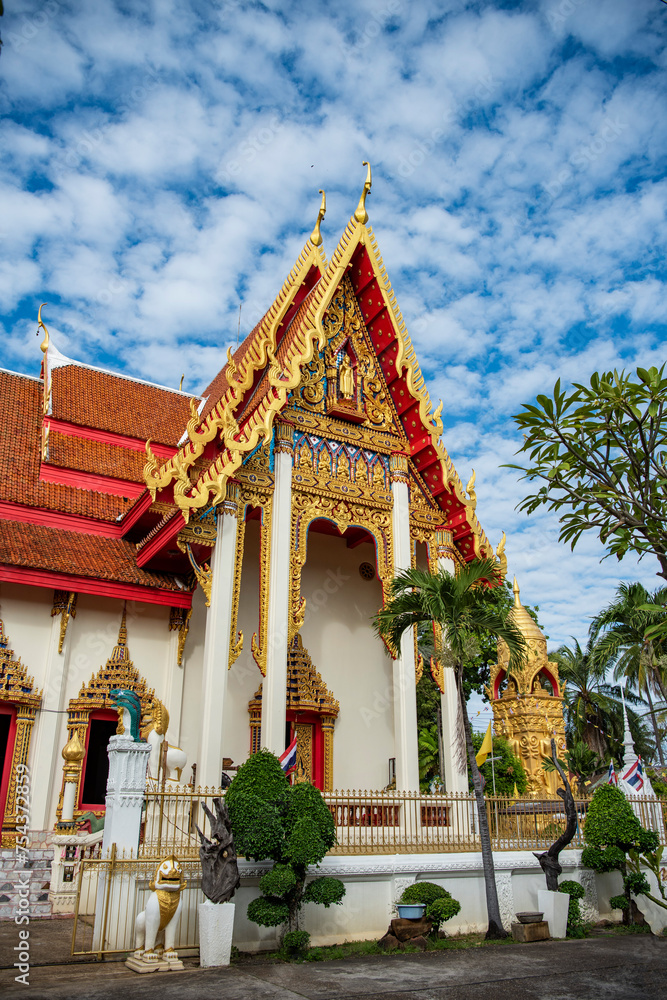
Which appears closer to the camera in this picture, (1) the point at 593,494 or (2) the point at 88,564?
(1) the point at 593,494

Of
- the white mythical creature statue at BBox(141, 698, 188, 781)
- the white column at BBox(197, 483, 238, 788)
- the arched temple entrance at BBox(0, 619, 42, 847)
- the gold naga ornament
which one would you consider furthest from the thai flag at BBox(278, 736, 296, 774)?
the gold naga ornament

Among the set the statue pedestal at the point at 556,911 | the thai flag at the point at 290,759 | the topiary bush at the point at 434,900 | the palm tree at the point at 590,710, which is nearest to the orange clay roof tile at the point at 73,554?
the thai flag at the point at 290,759

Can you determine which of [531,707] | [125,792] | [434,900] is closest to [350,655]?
[531,707]

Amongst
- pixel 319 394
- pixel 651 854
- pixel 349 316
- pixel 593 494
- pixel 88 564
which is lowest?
pixel 651 854

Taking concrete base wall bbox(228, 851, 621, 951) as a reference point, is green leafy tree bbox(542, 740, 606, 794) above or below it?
above

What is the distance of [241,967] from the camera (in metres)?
6.71

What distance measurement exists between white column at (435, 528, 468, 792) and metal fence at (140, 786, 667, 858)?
0.38 m

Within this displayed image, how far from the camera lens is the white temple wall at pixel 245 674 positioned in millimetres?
11297

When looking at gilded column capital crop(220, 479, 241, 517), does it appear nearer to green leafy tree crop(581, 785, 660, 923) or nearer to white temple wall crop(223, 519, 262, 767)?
white temple wall crop(223, 519, 262, 767)

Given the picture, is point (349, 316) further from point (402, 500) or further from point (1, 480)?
point (1, 480)

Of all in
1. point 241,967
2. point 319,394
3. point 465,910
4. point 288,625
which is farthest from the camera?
point 319,394

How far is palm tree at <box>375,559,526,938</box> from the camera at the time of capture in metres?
8.57

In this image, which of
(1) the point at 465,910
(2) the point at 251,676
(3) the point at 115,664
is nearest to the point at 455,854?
(1) the point at 465,910

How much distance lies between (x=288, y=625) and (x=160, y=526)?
217 centimetres
